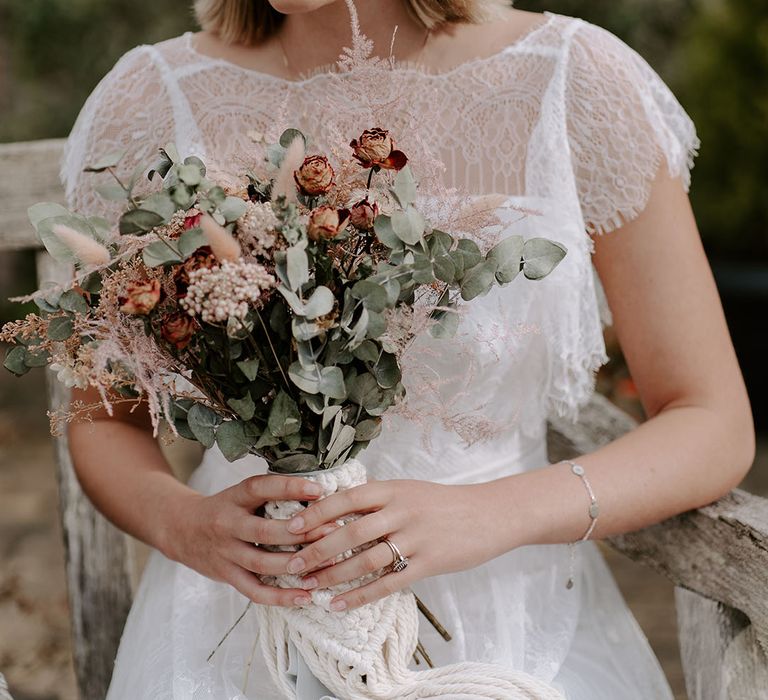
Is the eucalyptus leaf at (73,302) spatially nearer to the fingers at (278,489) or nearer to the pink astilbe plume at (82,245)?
the pink astilbe plume at (82,245)

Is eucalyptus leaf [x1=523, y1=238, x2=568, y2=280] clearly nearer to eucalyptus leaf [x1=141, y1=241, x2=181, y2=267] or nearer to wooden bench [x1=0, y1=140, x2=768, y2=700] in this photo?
eucalyptus leaf [x1=141, y1=241, x2=181, y2=267]

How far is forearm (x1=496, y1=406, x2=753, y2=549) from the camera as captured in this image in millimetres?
1587

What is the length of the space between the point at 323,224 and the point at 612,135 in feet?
2.66

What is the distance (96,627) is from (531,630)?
3.09 feet

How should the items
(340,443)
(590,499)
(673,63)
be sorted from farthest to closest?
(673,63), (590,499), (340,443)

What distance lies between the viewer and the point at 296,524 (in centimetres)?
132

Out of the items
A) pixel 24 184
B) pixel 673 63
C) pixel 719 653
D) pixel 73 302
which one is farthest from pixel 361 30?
pixel 673 63

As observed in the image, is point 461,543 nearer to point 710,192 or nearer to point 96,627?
point 96,627

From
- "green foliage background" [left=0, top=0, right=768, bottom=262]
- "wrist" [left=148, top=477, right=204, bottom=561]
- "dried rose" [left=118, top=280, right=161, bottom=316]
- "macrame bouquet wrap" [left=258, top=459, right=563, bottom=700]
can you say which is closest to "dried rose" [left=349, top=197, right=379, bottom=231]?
"dried rose" [left=118, top=280, right=161, bottom=316]

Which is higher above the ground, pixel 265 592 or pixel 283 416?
pixel 283 416

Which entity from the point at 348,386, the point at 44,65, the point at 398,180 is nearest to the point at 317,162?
the point at 398,180

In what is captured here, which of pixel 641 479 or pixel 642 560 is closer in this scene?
pixel 641 479

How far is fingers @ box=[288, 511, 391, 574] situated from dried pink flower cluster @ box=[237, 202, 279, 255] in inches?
15.0

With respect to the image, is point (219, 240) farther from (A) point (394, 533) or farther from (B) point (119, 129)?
(B) point (119, 129)
